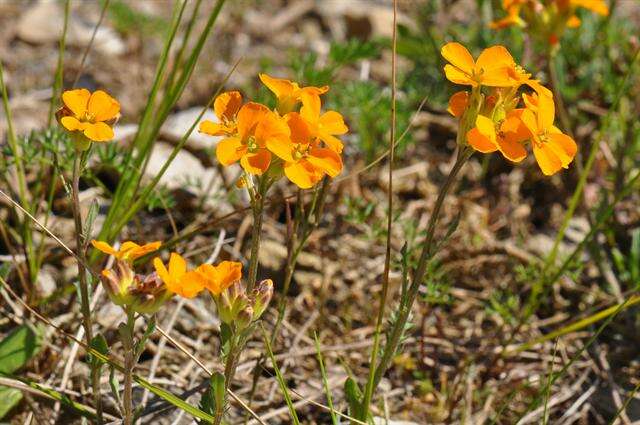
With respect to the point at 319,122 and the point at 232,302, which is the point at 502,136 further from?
the point at 232,302

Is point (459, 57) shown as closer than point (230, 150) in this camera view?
No

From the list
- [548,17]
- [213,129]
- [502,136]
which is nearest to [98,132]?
[213,129]

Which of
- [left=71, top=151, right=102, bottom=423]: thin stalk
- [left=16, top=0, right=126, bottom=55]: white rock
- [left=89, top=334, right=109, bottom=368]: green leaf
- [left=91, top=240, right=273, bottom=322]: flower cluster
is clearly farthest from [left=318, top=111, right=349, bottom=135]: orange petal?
[left=16, top=0, right=126, bottom=55]: white rock

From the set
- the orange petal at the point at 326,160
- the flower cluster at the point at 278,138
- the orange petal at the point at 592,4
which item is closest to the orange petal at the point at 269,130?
the flower cluster at the point at 278,138

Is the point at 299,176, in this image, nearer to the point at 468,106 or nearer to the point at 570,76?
the point at 468,106

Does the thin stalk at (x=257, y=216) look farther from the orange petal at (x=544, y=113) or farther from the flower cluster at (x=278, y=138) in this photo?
the orange petal at (x=544, y=113)

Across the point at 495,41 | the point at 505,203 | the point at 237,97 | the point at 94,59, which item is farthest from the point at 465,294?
the point at 94,59
